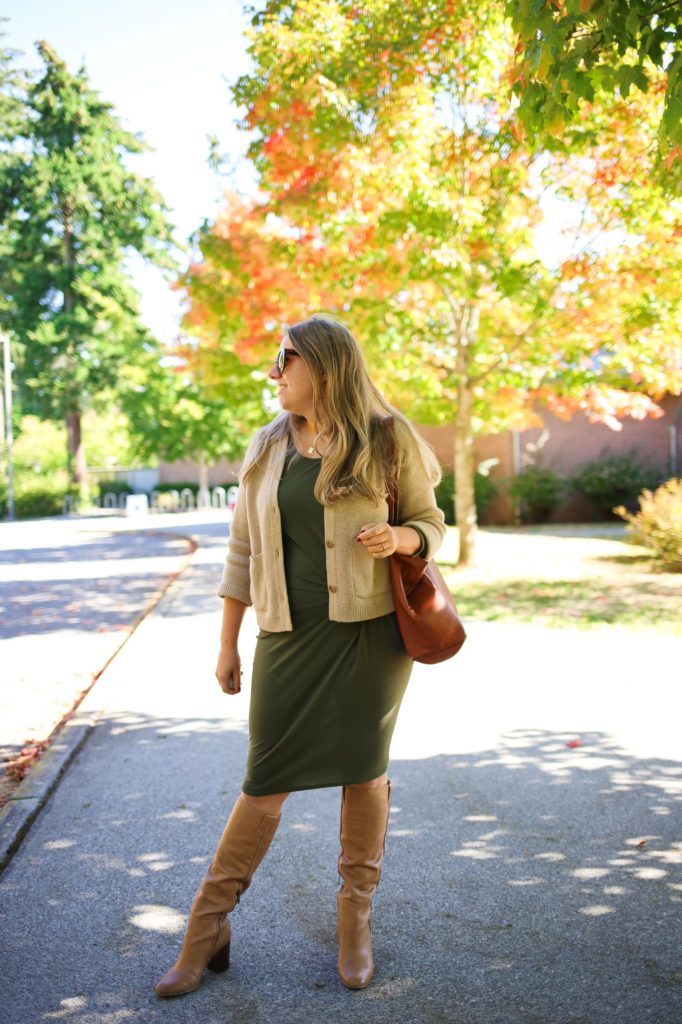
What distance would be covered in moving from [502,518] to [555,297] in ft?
44.3

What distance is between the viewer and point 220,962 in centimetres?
302

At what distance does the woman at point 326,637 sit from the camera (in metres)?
2.88

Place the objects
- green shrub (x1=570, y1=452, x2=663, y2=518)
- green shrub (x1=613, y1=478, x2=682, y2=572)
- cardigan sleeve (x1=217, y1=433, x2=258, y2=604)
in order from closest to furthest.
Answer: cardigan sleeve (x1=217, y1=433, x2=258, y2=604)
green shrub (x1=613, y1=478, x2=682, y2=572)
green shrub (x1=570, y1=452, x2=663, y2=518)

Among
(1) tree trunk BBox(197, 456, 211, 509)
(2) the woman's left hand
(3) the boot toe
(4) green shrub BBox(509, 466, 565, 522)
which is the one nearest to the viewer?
(2) the woman's left hand

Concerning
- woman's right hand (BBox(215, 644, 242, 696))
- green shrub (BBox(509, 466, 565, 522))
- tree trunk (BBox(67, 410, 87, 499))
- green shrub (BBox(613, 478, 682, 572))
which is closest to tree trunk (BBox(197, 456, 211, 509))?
tree trunk (BBox(67, 410, 87, 499))

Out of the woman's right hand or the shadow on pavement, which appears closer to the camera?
the shadow on pavement

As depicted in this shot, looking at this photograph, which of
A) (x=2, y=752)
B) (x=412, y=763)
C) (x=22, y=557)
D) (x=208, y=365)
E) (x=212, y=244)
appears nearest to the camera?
(x=412, y=763)

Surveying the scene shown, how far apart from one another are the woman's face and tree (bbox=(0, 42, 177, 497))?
1435 inches

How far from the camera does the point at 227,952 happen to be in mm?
3029

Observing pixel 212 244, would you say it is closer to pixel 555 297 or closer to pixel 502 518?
pixel 555 297

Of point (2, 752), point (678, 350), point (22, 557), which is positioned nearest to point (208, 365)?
point (22, 557)

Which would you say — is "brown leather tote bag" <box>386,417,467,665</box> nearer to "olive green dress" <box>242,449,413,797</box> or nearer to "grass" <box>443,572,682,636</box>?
"olive green dress" <box>242,449,413,797</box>

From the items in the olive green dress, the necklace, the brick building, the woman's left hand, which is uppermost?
the brick building

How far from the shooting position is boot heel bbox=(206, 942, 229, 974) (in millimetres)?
3014
